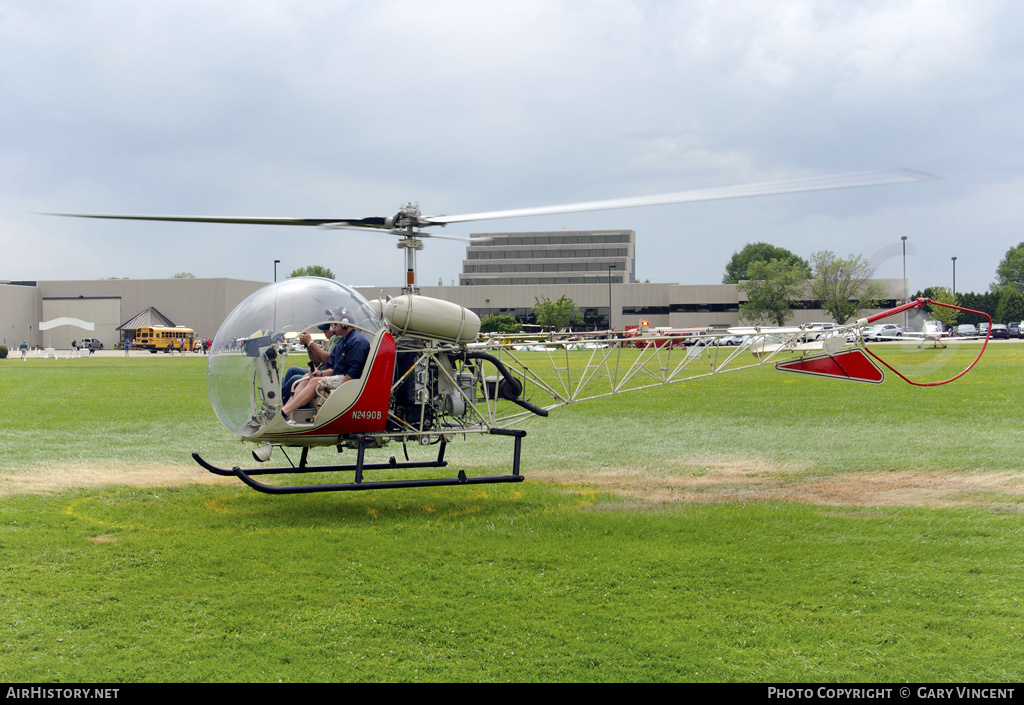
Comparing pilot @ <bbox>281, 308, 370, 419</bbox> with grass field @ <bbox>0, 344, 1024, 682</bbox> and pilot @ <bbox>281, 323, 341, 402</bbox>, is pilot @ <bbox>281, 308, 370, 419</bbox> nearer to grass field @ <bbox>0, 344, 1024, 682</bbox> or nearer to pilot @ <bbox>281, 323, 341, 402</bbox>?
pilot @ <bbox>281, 323, 341, 402</bbox>

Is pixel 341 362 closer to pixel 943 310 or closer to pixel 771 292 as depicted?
pixel 943 310

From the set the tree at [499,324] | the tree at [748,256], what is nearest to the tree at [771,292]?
the tree at [499,324]

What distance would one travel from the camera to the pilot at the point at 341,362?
9.41 metres

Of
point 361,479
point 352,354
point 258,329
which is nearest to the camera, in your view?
point 258,329

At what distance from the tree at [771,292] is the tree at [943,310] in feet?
33.6

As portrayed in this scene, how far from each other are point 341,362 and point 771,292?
240ft

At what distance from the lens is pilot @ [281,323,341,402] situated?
9.48 meters

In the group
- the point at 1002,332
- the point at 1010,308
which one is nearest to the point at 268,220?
the point at 1002,332

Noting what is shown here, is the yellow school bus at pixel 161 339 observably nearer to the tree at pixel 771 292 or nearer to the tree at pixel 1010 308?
the tree at pixel 771 292

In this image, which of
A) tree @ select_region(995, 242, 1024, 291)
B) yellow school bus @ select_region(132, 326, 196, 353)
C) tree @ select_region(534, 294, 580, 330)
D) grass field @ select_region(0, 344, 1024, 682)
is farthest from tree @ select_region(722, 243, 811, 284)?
grass field @ select_region(0, 344, 1024, 682)

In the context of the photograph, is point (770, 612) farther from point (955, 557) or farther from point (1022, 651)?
point (955, 557)

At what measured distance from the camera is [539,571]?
762 cm

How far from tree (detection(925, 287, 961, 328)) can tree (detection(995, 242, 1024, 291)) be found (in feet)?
156
